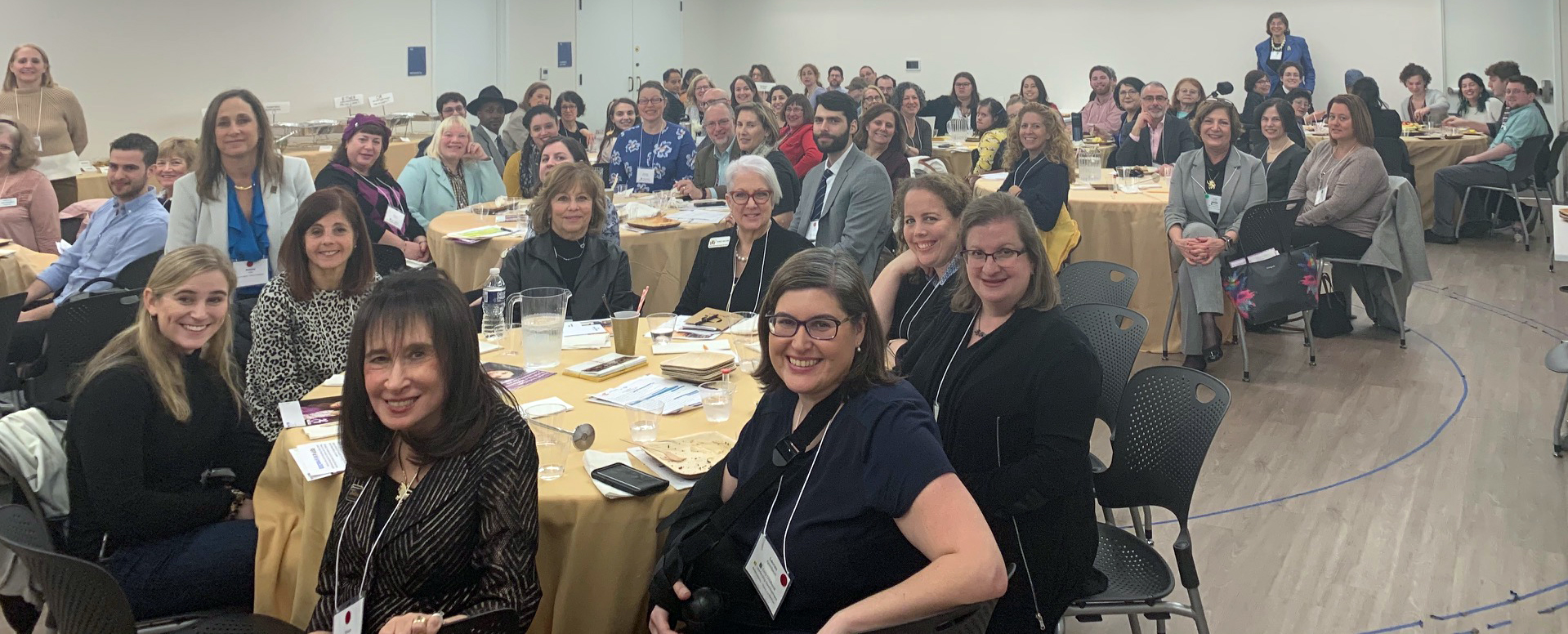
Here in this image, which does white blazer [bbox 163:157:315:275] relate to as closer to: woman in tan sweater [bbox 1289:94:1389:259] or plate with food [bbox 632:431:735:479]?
plate with food [bbox 632:431:735:479]

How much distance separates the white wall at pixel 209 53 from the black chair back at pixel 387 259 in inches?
255

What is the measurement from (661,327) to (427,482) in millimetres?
1746

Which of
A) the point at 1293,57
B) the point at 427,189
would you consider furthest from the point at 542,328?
the point at 1293,57

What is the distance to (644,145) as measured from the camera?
8031mm

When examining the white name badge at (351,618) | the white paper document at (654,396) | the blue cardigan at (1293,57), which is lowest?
the white name badge at (351,618)

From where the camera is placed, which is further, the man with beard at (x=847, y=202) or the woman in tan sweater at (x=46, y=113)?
the woman in tan sweater at (x=46, y=113)

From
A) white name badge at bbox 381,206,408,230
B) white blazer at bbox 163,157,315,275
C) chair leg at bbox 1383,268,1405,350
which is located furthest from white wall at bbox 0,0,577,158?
chair leg at bbox 1383,268,1405,350

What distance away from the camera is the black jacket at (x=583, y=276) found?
4.48 m

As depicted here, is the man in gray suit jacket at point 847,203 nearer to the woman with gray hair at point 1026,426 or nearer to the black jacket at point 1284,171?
the black jacket at point 1284,171

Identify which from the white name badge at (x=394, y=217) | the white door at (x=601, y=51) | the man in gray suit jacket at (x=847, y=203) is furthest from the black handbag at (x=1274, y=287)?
the white door at (x=601, y=51)

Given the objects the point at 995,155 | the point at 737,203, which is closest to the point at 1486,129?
the point at 995,155

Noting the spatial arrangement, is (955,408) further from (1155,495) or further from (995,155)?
(995,155)

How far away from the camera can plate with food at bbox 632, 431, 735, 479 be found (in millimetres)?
2508

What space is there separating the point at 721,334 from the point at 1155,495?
5.01 ft
